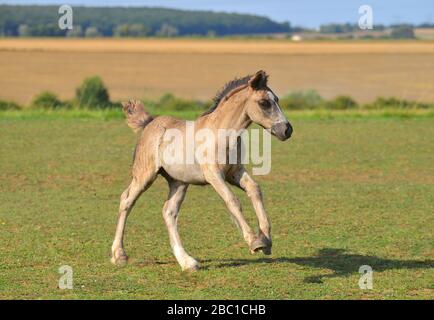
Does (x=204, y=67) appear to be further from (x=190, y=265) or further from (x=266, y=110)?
(x=266, y=110)

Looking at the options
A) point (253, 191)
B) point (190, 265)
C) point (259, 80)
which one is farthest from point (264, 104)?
point (190, 265)

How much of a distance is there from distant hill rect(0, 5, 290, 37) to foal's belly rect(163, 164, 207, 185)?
87.7 metres

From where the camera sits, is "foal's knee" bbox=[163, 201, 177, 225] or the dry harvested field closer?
"foal's knee" bbox=[163, 201, 177, 225]

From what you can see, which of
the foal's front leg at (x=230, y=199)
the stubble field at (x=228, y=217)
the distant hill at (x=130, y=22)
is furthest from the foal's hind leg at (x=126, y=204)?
the distant hill at (x=130, y=22)

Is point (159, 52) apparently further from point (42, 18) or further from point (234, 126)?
point (234, 126)

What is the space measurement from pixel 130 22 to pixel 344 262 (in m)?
115

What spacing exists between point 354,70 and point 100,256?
57529 mm

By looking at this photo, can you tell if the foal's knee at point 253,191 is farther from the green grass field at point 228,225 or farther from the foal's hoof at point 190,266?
the foal's hoof at point 190,266

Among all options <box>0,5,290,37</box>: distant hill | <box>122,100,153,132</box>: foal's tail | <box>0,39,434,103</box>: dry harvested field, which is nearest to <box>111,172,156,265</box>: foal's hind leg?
<box>122,100,153,132</box>: foal's tail

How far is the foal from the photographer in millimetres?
9477

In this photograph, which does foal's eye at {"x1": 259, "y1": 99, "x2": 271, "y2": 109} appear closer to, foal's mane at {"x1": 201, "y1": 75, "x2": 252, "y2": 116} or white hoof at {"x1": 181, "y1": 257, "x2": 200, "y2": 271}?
foal's mane at {"x1": 201, "y1": 75, "x2": 252, "y2": 116}

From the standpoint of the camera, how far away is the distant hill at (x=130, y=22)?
10150 cm

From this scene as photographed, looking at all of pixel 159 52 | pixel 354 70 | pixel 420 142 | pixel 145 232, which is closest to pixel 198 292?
pixel 145 232

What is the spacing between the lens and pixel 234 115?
9750 mm
